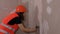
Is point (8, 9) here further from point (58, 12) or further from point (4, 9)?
point (58, 12)

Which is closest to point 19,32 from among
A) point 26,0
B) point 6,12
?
point 6,12

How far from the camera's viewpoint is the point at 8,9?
9.04 ft

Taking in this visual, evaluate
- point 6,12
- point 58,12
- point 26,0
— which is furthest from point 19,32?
point 58,12

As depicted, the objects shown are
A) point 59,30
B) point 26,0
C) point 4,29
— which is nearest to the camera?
point 59,30

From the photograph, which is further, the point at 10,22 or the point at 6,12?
the point at 6,12

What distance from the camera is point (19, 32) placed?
2777 millimetres

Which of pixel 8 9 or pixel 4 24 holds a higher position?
pixel 8 9

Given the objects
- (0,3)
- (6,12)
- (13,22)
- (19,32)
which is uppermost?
(0,3)

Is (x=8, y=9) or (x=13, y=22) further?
(x=8, y=9)

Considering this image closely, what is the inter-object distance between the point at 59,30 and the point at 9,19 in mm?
1349

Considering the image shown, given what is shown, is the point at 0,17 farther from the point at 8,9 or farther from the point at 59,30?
the point at 59,30

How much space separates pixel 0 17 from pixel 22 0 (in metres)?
0.54

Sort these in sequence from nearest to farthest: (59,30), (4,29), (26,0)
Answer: (59,30) → (4,29) → (26,0)

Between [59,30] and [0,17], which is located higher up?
[0,17]
